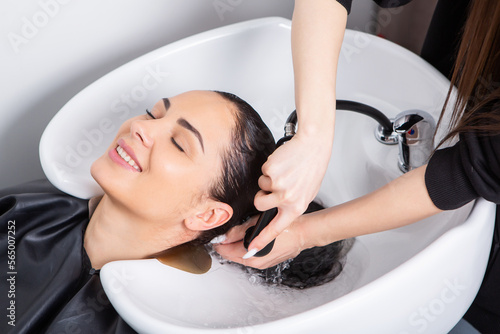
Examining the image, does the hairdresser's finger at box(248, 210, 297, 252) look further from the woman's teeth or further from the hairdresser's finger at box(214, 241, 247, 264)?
the woman's teeth

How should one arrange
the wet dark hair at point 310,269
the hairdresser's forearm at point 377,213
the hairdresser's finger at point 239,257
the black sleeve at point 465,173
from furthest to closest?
the wet dark hair at point 310,269, the hairdresser's finger at point 239,257, the hairdresser's forearm at point 377,213, the black sleeve at point 465,173

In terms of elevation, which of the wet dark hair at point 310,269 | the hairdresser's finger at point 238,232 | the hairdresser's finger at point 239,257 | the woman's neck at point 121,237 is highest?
the woman's neck at point 121,237

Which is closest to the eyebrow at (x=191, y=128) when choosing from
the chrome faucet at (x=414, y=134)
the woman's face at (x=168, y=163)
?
the woman's face at (x=168, y=163)

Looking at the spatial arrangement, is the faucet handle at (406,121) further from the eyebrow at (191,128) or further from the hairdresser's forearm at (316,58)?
the eyebrow at (191,128)

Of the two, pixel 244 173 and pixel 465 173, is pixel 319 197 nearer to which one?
pixel 244 173

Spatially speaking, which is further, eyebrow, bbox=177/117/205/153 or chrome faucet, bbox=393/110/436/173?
chrome faucet, bbox=393/110/436/173

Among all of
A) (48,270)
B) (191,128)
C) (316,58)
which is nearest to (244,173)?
(191,128)

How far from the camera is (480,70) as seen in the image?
0.96m

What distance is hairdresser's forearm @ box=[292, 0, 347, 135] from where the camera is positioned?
0.94 meters

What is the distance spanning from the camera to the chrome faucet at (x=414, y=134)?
1156mm

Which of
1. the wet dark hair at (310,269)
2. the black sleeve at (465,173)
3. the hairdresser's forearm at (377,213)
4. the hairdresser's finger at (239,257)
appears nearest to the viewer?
the black sleeve at (465,173)

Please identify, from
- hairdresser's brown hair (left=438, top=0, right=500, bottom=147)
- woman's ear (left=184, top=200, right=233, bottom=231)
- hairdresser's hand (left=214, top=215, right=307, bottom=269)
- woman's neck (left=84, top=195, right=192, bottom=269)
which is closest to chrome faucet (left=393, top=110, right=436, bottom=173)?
hairdresser's brown hair (left=438, top=0, right=500, bottom=147)

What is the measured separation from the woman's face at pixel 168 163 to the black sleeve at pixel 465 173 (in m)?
0.41

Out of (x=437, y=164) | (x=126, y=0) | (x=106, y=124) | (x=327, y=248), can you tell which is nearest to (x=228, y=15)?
(x=126, y=0)
